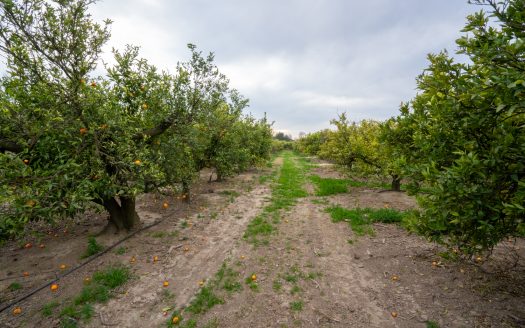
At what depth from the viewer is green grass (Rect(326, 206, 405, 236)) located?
31.3ft

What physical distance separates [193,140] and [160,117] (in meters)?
1.53

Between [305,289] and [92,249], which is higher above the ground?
[92,249]

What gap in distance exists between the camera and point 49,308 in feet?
17.0

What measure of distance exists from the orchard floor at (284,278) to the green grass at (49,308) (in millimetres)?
106

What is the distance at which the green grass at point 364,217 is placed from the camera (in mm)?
9555

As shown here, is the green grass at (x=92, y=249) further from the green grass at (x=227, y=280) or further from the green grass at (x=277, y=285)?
the green grass at (x=277, y=285)

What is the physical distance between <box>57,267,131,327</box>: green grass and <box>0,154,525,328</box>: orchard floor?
186mm

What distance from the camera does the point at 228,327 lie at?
467cm

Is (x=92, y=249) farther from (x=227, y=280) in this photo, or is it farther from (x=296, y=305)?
(x=296, y=305)

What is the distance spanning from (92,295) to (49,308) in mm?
744

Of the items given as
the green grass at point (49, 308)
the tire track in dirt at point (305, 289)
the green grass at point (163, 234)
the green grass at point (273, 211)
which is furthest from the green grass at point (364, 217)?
the green grass at point (49, 308)

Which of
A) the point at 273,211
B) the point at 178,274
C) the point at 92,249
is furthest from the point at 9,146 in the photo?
the point at 273,211

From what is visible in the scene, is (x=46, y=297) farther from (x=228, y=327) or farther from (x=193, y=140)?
(x=193, y=140)

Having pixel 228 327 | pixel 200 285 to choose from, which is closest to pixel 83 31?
pixel 200 285
